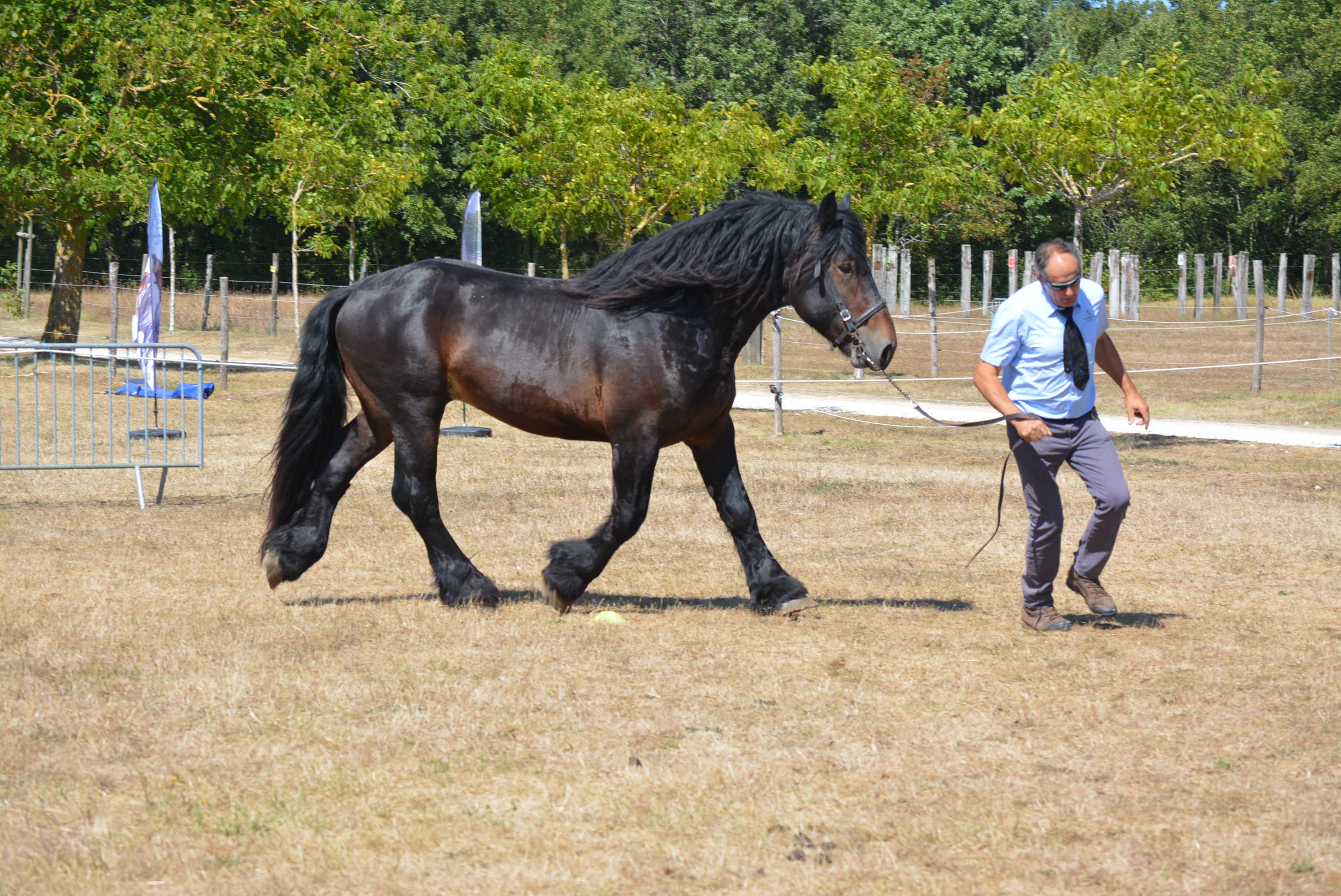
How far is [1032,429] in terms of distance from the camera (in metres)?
6.60

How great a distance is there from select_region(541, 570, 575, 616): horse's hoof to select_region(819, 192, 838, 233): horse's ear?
2205 mm

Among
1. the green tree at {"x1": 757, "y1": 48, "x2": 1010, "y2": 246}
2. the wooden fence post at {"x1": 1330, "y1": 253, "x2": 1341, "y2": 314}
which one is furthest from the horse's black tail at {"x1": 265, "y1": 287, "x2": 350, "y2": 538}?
the wooden fence post at {"x1": 1330, "y1": 253, "x2": 1341, "y2": 314}

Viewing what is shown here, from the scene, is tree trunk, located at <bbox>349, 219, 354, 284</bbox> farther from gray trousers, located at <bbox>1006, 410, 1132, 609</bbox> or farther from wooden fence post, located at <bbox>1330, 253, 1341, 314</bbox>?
gray trousers, located at <bbox>1006, 410, 1132, 609</bbox>

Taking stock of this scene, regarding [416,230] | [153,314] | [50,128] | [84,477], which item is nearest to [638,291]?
[84,477]

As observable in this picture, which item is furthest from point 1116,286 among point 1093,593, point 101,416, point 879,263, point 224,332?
point 1093,593

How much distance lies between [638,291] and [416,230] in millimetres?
39728

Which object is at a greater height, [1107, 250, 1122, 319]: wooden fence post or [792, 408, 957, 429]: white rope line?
[1107, 250, 1122, 319]: wooden fence post

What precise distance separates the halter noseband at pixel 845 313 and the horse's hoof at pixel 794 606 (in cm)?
129

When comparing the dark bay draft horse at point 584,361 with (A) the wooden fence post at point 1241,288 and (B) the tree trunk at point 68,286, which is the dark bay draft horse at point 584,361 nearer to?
(B) the tree trunk at point 68,286

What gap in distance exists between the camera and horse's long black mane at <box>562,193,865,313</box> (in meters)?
7.01

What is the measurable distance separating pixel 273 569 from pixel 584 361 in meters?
2.02

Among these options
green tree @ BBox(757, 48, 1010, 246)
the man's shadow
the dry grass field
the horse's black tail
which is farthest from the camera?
green tree @ BBox(757, 48, 1010, 246)

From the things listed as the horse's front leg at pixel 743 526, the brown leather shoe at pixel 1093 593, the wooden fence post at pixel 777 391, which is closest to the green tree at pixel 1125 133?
the wooden fence post at pixel 777 391

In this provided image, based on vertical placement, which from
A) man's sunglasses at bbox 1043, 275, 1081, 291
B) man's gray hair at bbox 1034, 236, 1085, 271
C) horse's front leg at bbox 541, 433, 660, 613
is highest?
man's gray hair at bbox 1034, 236, 1085, 271
